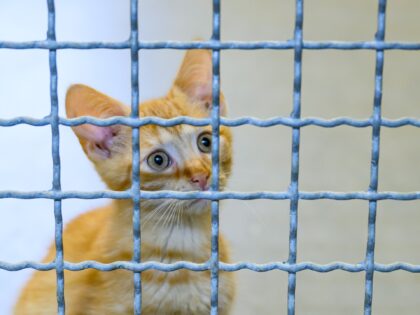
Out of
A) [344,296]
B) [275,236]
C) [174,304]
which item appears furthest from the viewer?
[275,236]

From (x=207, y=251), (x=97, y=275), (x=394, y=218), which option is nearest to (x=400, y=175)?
(x=394, y=218)

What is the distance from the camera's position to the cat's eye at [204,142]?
1.46m

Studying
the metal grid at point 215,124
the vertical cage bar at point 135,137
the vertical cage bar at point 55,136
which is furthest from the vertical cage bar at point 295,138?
the vertical cage bar at point 55,136

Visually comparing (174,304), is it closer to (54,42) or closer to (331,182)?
(54,42)

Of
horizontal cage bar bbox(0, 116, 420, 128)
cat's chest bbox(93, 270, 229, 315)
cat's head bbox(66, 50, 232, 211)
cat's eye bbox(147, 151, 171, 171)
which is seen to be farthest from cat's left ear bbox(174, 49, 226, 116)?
horizontal cage bar bbox(0, 116, 420, 128)

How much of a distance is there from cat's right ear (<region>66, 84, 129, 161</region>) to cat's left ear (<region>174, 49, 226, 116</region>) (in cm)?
17

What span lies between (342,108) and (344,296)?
73 centimetres

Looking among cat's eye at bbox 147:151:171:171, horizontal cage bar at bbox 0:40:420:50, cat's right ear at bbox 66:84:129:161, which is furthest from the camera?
cat's eye at bbox 147:151:171:171

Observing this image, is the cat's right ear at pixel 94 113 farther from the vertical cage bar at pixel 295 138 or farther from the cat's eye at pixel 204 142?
the vertical cage bar at pixel 295 138

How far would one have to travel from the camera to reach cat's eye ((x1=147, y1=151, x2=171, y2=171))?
1.42 meters

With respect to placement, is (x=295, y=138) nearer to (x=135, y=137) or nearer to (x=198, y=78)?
(x=135, y=137)

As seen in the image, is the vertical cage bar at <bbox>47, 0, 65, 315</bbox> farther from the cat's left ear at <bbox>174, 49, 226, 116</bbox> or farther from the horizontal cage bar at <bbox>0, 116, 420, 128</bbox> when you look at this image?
the cat's left ear at <bbox>174, 49, 226, 116</bbox>

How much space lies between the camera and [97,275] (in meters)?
1.43

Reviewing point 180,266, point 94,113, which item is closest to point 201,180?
point 94,113
